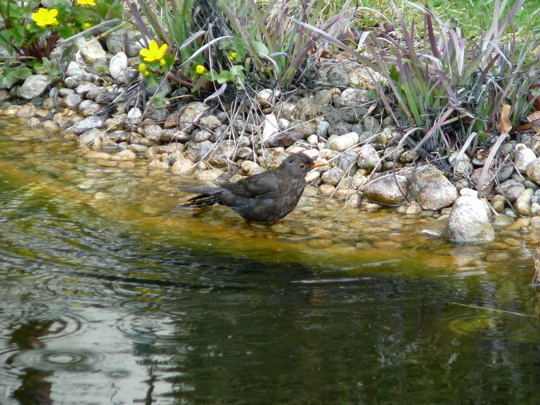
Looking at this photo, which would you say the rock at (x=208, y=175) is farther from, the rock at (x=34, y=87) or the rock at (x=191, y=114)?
the rock at (x=34, y=87)

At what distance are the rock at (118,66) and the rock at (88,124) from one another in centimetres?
54

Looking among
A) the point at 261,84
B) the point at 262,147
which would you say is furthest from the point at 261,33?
the point at 262,147

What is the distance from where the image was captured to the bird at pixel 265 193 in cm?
537

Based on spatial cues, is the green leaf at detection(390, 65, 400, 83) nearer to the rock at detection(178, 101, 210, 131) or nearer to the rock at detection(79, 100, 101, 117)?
the rock at detection(178, 101, 210, 131)

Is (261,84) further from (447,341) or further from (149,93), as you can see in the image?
(447,341)

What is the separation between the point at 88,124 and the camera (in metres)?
7.18

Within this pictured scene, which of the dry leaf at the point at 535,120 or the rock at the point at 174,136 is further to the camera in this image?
the rock at the point at 174,136

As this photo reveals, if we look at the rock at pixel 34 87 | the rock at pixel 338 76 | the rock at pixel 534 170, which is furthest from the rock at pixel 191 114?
the rock at pixel 534 170

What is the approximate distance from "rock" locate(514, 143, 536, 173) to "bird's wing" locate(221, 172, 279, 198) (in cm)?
→ 174

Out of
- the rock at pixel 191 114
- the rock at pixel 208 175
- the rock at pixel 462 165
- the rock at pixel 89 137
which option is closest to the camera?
the rock at pixel 462 165

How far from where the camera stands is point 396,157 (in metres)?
5.82

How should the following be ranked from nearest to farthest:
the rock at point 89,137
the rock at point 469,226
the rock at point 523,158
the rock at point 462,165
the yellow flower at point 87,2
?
the rock at point 469,226
the rock at point 523,158
the rock at point 462,165
the rock at point 89,137
the yellow flower at point 87,2

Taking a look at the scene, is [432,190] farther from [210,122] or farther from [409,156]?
[210,122]

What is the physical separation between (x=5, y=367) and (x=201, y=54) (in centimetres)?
421
